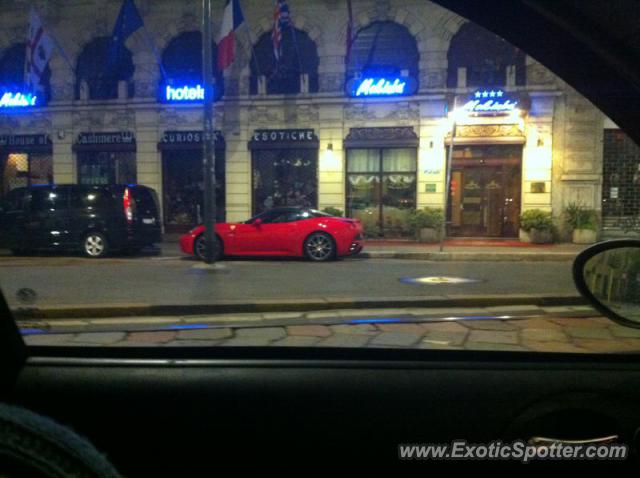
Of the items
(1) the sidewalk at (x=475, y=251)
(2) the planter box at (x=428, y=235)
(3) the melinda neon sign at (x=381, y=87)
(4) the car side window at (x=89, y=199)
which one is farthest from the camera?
(3) the melinda neon sign at (x=381, y=87)

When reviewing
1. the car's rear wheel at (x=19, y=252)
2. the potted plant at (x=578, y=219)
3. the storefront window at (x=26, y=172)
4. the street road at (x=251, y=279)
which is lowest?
the street road at (x=251, y=279)

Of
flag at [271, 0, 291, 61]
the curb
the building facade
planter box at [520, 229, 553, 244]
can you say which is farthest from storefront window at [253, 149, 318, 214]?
the curb

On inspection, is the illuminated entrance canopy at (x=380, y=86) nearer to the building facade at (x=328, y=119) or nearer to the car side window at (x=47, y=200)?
the building facade at (x=328, y=119)

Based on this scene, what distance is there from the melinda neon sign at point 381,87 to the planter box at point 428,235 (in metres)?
4.63

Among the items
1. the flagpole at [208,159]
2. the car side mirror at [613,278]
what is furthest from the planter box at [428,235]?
the car side mirror at [613,278]

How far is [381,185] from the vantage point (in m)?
19.4

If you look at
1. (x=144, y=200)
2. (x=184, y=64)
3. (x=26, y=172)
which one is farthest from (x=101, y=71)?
Result: (x=26, y=172)

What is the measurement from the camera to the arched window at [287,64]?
19578 mm

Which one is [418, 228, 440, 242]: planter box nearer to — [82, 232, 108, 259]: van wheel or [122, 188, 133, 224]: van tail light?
[122, 188, 133, 224]: van tail light

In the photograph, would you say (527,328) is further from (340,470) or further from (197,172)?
(197,172)

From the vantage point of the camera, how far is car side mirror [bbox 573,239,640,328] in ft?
7.18

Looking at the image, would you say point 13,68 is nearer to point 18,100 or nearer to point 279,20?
Answer: point 18,100

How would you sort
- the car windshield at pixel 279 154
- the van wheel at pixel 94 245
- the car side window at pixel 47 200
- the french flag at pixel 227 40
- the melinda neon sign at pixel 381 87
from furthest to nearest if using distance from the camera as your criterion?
the melinda neon sign at pixel 381 87 → the french flag at pixel 227 40 → the van wheel at pixel 94 245 → the car windshield at pixel 279 154 → the car side window at pixel 47 200

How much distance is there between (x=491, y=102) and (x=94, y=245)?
1242 centimetres
